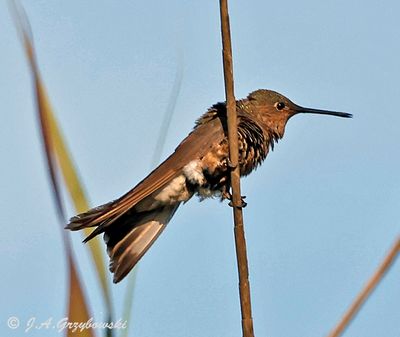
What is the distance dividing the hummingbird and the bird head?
0.67ft

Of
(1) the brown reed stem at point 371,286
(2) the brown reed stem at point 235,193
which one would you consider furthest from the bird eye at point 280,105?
(1) the brown reed stem at point 371,286

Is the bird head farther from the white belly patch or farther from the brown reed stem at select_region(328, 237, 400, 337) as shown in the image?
the brown reed stem at select_region(328, 237, 400, 337)

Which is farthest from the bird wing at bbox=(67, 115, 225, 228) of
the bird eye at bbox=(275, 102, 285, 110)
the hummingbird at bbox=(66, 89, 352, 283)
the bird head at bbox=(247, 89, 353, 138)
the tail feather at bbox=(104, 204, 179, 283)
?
the bird eye at bbox=(275, 102, 285, 110)

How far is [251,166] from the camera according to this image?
521 cm

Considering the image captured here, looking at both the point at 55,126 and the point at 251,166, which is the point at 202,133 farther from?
the point at 55,126

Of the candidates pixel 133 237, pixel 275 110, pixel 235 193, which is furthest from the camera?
pixel 275 110

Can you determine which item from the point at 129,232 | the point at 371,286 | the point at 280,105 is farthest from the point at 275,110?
the point at 371,286

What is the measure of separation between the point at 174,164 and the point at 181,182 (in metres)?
0.12

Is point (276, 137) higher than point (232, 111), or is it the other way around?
point (276, 137)

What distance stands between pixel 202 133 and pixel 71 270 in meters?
3.73

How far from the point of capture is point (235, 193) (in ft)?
10.4

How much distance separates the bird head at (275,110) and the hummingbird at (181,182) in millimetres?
204

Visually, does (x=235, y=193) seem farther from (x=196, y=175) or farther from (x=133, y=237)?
(x=196, y=175)

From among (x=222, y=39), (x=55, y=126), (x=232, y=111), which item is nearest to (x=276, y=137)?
(x=232, y=111)
